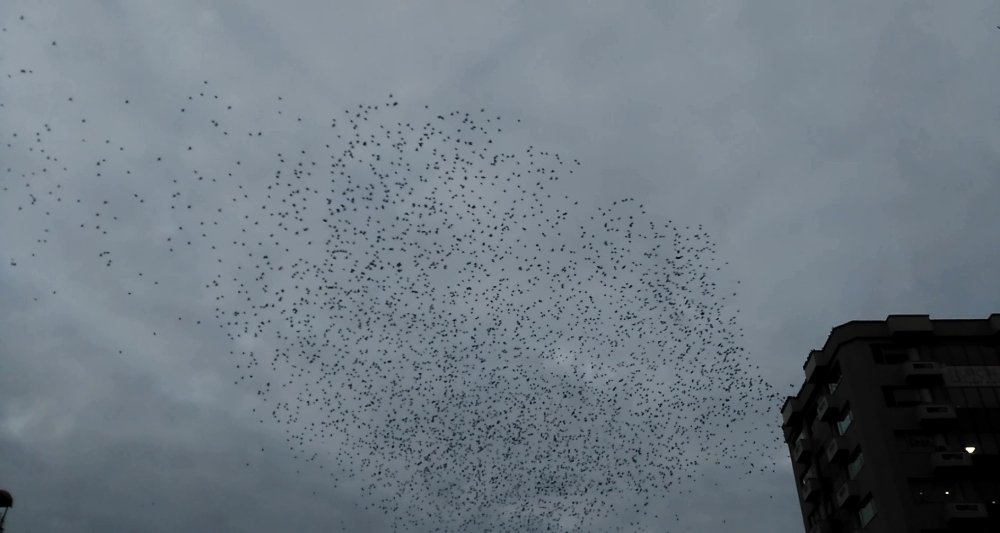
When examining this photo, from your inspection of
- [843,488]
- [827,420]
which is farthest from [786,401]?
[843,488]

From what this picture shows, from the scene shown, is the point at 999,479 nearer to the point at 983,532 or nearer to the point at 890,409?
the point at 983,532

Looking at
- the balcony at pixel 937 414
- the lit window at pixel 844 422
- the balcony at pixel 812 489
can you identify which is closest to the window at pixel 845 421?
the lit window at pixel 844 422

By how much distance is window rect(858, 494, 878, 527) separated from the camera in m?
43.6

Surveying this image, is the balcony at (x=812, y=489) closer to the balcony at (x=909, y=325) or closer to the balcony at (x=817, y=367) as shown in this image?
the balcony at (x=817, y=367)

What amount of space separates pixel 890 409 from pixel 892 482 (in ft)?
14.4

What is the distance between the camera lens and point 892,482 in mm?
42188

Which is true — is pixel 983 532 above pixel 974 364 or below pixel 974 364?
below

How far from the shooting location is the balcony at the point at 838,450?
1834 inches

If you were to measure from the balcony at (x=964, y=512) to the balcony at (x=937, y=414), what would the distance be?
4.45m

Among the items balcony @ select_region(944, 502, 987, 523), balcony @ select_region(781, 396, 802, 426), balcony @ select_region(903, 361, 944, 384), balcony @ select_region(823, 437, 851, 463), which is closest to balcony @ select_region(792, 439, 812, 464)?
balcony @ select_region(781, 396, 802, 426)

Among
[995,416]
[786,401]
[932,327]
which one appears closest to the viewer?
[995,416]

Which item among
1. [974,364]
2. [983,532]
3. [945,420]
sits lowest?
[983,532]

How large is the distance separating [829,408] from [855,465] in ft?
12.7

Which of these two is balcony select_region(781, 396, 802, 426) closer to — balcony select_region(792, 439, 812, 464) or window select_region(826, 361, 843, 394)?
balcony select_region(792, 439, 812, 464)
